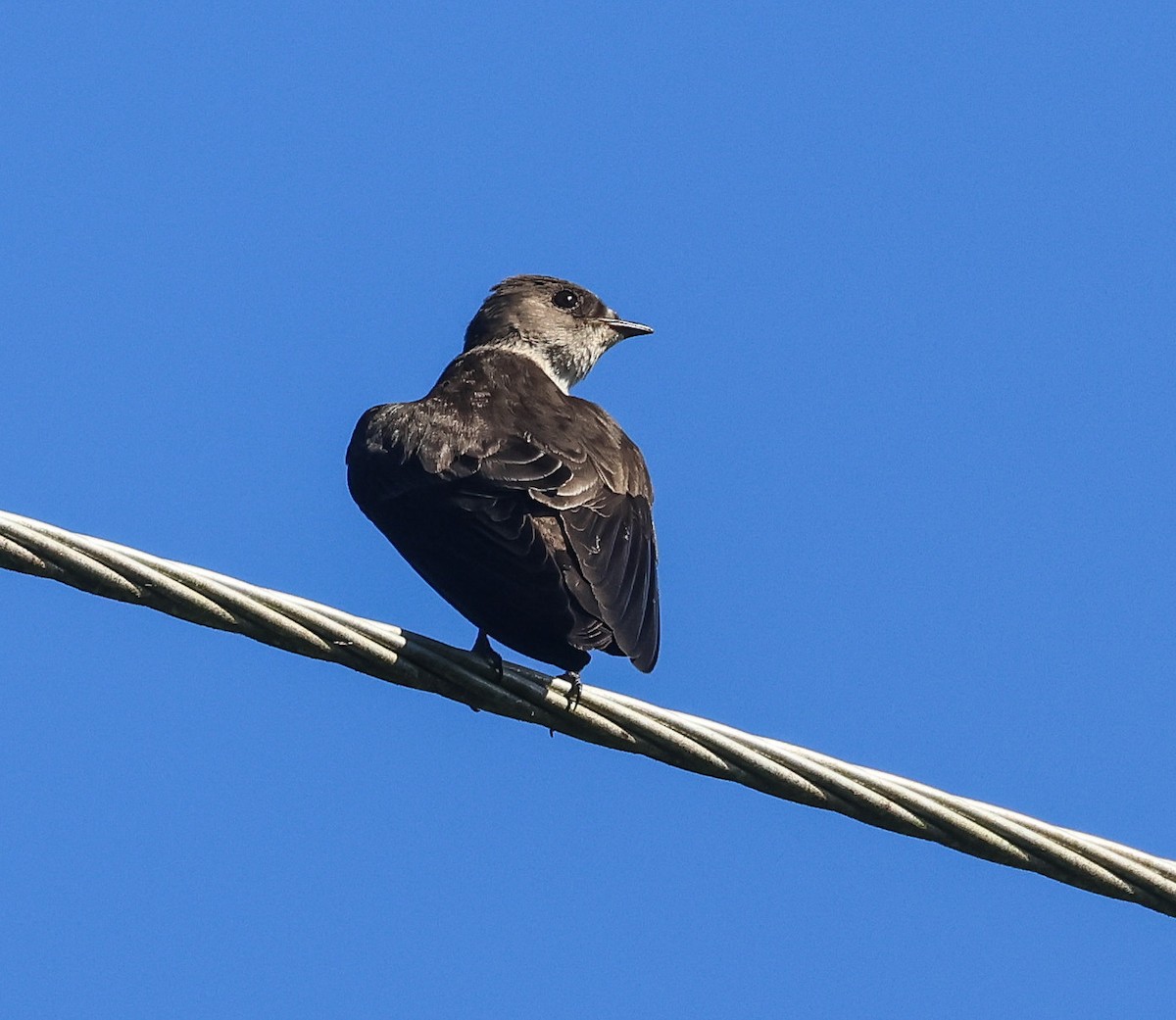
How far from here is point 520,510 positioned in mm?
6328

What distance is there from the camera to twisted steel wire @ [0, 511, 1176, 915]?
4.06m

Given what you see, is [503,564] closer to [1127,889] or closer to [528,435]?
[528,435]

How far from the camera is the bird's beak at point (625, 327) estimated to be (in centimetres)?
979

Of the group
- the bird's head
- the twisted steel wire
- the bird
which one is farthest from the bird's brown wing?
the bird's head

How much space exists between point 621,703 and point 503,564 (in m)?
1.66

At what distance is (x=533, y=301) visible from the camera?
379 inches

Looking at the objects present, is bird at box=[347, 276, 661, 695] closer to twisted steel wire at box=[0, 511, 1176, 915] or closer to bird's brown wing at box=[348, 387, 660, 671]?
bird's brown wing at box=[348, 387, 660, 671]

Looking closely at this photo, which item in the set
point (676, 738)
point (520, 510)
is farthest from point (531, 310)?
point (676, 738)

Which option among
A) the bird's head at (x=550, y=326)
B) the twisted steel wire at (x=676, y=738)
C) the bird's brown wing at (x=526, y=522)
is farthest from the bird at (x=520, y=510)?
the bird's head at (x=550, y=326)

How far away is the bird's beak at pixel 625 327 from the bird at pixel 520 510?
70.9 inches

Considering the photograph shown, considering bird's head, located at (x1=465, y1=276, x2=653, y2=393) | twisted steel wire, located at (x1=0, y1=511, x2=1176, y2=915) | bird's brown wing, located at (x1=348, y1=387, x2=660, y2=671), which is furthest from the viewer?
bird's head, located at (x1=465, y1=276, x2=653, y2=393)

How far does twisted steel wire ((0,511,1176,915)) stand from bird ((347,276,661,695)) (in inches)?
45.2

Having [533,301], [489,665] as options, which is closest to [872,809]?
[489,665]

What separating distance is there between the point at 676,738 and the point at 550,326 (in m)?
5.38
